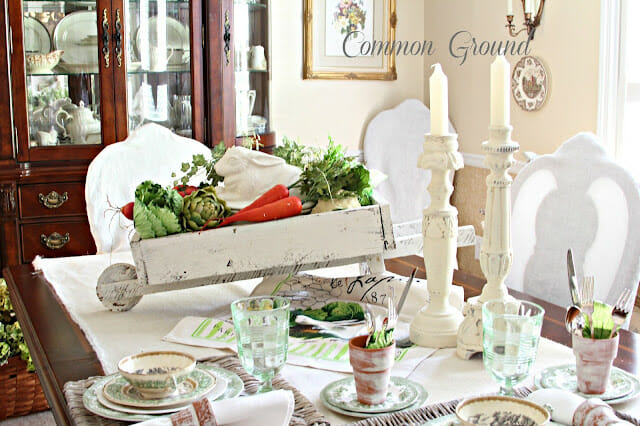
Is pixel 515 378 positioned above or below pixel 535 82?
below

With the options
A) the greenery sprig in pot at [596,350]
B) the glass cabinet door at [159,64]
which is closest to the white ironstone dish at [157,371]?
the greenery sprig in pot at [596,350]

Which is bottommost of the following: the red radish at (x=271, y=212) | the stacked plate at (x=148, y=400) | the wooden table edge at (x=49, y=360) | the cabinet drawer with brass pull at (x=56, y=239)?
the cabinet drawer with brass pull at (x=56, y=239)

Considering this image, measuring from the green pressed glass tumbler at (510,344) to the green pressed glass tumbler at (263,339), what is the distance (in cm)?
27

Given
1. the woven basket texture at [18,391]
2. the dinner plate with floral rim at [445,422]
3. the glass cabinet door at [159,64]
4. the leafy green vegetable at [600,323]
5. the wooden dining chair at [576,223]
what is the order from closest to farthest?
the dinner plate with floral rim at [445,422] → the leafy green vegetable at [600,323] → the wooden dining chair at [576,223] → the woven basket texture at [18,391] → the glass cabinet door at [159,64]

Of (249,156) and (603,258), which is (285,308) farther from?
(603,258)

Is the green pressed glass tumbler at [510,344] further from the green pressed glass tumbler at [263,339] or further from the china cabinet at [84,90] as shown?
the china cabinet at [84,90]

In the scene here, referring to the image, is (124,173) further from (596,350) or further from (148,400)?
(596,350)

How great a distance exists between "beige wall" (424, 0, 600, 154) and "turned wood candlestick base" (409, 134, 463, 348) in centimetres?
189

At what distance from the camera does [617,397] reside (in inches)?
39.9

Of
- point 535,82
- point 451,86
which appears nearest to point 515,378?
point 535,82

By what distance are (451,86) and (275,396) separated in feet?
10.3

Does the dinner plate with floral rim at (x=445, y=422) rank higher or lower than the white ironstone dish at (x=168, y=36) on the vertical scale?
lower

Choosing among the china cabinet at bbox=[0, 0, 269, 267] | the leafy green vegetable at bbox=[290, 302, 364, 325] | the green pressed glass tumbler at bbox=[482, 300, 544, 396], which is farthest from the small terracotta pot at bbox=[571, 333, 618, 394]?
the china cabinet at bbox=[0, 0, 269, 267]

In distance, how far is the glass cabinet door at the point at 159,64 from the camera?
10.4 ft
